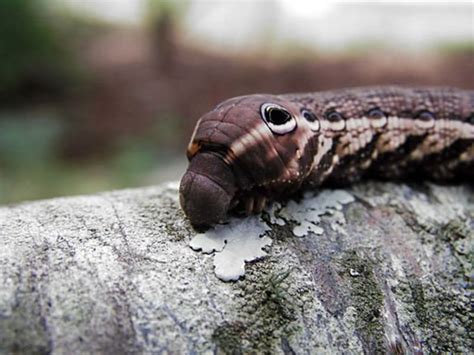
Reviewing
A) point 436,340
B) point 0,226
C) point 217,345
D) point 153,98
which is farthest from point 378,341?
point 153,98

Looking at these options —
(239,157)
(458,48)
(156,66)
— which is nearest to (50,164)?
(156,66)

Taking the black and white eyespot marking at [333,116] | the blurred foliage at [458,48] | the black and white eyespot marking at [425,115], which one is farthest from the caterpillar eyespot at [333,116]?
the blurred foliage at [458,48]

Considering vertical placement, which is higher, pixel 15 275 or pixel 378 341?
pixel 15 275

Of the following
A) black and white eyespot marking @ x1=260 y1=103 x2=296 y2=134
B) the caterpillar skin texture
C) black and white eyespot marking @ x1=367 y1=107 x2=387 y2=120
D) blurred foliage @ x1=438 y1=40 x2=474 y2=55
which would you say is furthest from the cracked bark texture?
blurred foliage @ x1=438 y1=40 x2=474 y2=55

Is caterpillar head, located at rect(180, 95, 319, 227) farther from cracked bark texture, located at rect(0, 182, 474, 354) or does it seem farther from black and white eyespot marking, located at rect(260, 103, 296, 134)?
cracked bark texture, located at rect(0, 182, 474, 354)

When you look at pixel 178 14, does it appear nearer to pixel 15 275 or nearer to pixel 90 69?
pixel 90 69

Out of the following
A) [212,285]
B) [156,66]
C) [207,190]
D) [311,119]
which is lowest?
[156,66]

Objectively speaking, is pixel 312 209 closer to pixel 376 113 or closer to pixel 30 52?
pixel 376 113
